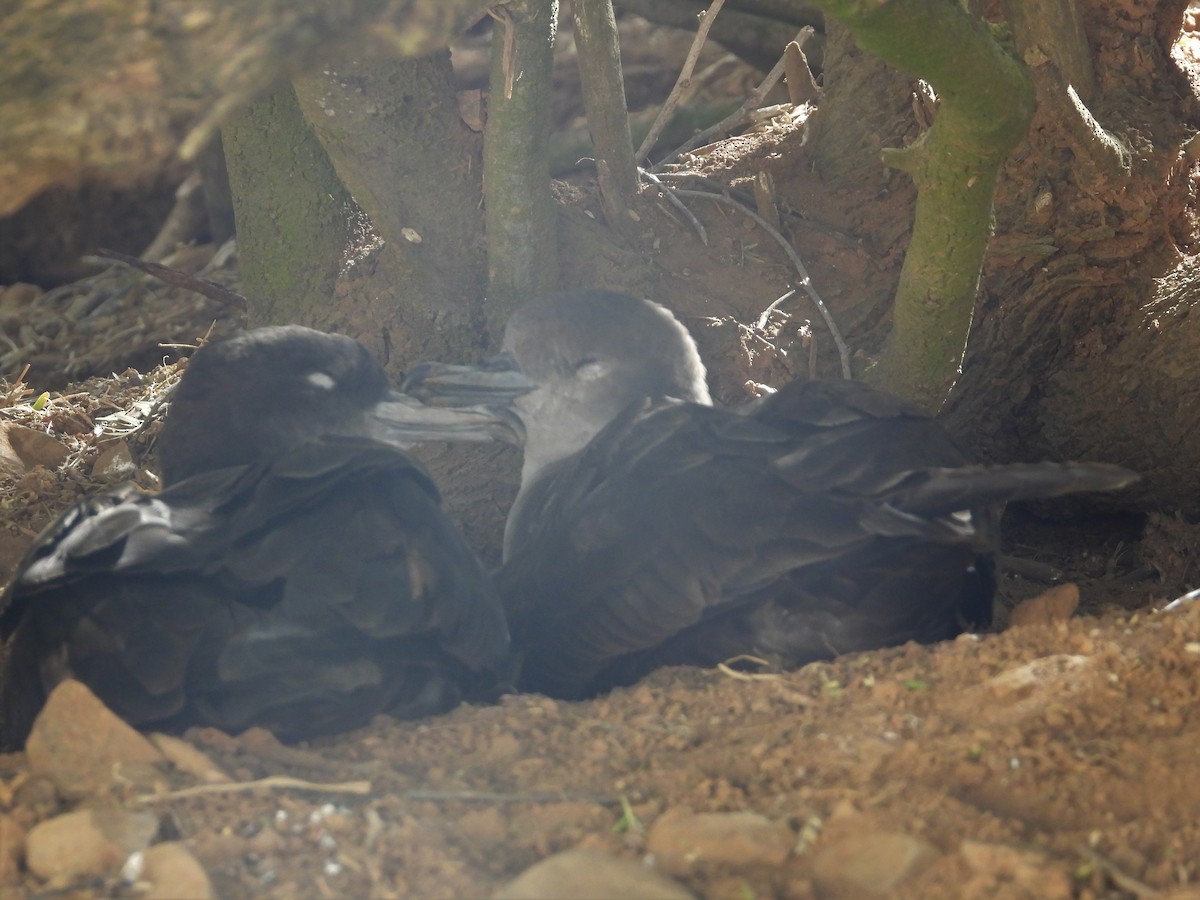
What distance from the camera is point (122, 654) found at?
3.22 m

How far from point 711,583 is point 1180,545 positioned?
218cm

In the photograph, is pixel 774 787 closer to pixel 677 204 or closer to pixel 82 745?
pixel 82 745

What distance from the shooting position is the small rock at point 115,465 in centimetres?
520

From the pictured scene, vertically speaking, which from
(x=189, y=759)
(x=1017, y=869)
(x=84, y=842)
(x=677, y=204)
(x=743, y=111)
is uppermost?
(x=743, y=111)

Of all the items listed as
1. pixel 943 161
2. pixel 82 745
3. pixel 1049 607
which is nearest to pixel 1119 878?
pixel 1049 607

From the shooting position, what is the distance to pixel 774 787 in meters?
2.64

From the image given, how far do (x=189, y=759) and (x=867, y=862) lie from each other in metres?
1.59

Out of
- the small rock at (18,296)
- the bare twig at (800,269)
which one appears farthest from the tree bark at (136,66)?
the small rock at (18,296)

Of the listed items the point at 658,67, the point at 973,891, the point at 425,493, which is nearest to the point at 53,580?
the point at 425,493

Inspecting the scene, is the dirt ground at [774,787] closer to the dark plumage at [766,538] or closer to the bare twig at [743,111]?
the dark plumage at [766,538]

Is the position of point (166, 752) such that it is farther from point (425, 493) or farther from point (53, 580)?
point (425, 493)

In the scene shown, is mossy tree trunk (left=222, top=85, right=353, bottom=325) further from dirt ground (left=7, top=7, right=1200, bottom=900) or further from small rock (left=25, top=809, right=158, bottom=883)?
small rock (left=25, top=809, right=158, bottom=883)

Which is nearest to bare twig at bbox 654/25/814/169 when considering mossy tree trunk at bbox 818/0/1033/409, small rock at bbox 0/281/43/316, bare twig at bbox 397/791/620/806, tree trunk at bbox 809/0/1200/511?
tree trunk at bbox 809/0/1200/511

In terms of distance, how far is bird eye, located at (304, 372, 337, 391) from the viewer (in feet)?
14.5
